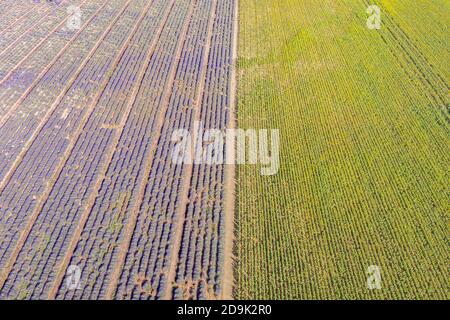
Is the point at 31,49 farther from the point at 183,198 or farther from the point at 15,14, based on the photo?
A: the point at 183,198

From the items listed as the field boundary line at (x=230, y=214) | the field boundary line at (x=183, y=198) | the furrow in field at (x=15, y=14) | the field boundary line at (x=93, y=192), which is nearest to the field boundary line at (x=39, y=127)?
the field boundary line at (x=93, y=192)

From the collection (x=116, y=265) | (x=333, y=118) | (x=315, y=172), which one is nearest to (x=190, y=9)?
(x=333, y=118)

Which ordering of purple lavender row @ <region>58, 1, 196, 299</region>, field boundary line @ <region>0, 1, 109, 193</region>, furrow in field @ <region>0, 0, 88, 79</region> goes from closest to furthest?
purple lavender row @ <region>58, 1, 196, 299</region>, field boundary line @ <region>0, 1, 109, 193</region>, furrow in field @ <region>0, 0, 88, 79</region>

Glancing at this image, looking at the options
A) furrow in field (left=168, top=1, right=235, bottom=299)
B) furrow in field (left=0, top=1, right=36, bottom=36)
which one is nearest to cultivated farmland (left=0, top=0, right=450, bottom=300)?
furrow in field (left=168, top=1, right=235, bottom=299)

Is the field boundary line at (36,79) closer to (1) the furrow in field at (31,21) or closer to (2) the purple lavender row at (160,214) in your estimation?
(1) the furrow in field at (31,21)

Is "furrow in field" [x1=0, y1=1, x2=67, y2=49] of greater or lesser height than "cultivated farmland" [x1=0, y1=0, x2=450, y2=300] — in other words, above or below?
above

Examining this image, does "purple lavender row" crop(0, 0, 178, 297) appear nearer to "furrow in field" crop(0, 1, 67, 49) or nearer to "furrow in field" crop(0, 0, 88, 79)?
"furrow in field" crop(0, 0, 88, 79)
